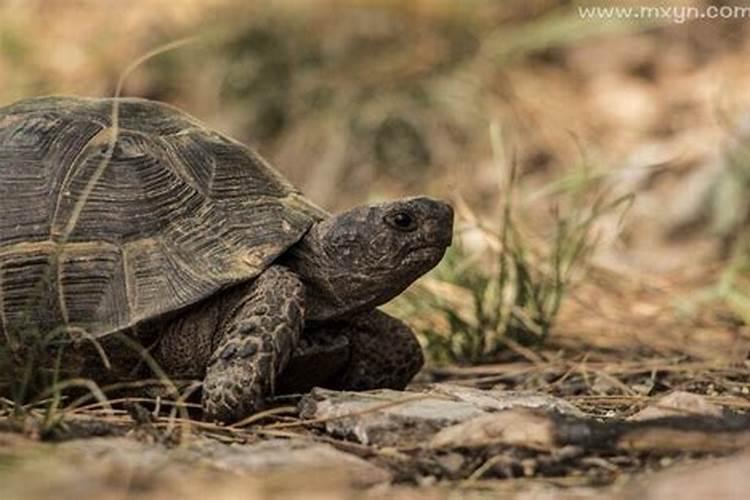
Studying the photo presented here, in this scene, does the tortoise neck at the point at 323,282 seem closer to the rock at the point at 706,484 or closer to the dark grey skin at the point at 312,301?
the dark grey skin at the point at 312,301

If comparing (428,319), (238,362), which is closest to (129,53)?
(428,319)

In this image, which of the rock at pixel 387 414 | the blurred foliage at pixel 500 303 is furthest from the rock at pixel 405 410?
the blurred foliage at pixel 500 303

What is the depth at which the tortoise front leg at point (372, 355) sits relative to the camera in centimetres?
345

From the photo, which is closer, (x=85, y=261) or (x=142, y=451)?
(x=142, y=451)

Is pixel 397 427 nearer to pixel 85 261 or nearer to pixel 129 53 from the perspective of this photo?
pixel 85 261

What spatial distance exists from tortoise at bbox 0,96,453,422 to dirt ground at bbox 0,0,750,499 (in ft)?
0.76

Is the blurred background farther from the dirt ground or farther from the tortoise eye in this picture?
the tortoise eye

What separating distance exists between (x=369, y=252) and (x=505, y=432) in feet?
2.73

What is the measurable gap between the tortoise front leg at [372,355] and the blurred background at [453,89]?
8.93ft

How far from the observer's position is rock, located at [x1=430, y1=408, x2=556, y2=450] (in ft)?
8.15

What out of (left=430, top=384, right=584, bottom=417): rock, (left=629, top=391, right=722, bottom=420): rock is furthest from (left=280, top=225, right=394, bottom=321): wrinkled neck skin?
(left=629, top=391, right=722, bottom=420): rock

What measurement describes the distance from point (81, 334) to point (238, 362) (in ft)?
1.23

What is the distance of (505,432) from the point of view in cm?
250

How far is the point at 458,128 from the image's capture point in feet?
24.8
